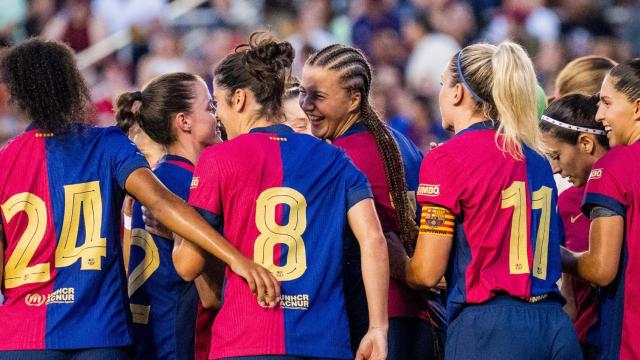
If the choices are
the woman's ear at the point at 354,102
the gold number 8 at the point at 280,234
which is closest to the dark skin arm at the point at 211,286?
the gold number 8 at the point at 280,234

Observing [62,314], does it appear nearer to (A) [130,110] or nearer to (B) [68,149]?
(B) [68,149]

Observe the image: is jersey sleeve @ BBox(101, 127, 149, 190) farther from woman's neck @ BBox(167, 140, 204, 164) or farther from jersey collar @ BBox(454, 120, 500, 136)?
jersey collar @ BBox(454, 120, 500, 136)

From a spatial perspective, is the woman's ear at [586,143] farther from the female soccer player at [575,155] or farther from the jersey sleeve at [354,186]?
the jersey sleeve at [354,186]

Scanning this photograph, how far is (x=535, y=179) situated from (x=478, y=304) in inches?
20.3

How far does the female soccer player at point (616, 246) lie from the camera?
4141mm

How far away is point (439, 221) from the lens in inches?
154

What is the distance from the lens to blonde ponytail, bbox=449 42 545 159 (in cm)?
399

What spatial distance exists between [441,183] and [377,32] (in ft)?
29.1

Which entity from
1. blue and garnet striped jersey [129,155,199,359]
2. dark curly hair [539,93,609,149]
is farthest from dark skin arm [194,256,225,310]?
dark curly hair [539,93,609,149]

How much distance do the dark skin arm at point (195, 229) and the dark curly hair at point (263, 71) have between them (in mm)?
440

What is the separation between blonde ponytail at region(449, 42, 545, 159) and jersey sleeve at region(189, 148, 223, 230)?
39.3 inches

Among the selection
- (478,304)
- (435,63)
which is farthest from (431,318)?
(435,63)

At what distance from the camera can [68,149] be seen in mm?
3969

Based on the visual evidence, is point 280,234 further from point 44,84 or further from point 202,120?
point 202,120
